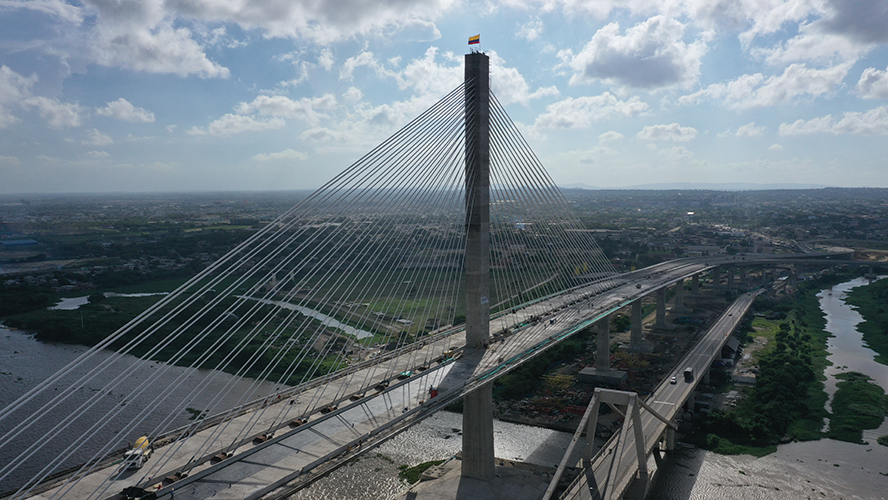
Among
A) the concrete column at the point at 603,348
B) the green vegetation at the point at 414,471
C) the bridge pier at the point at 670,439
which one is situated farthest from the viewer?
the concrete column at the point at 603,348

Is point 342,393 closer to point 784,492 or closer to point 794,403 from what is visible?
point 784,492

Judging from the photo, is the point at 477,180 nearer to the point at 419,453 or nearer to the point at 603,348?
the point at 419,453

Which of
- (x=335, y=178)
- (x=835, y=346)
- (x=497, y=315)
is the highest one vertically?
(x=335, y=178)

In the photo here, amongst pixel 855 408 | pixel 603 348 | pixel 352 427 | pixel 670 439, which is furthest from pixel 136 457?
pixel 855 408

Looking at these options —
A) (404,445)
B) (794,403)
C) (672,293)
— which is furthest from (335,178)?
(672,293)

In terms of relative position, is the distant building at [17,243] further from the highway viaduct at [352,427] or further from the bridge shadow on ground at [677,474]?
the bridge shadow on ground at [677,474]

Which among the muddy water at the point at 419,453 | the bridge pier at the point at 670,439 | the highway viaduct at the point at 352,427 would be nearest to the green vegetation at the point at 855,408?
the highway viaduct at the point at 352,427
